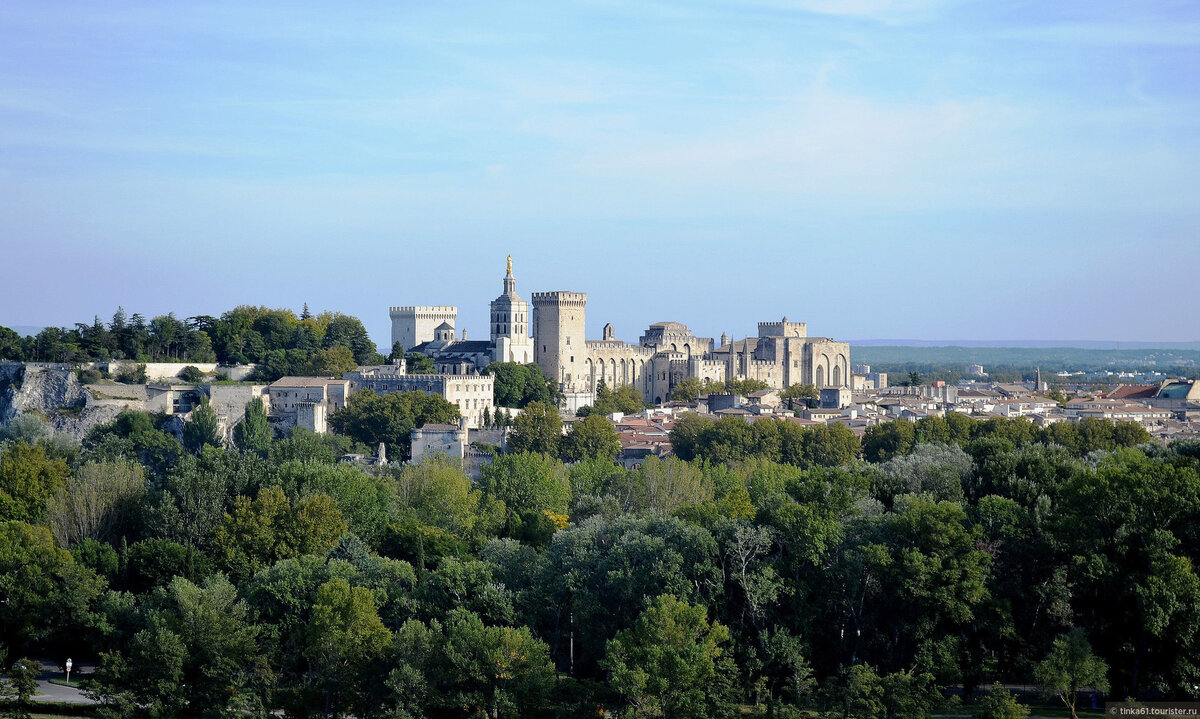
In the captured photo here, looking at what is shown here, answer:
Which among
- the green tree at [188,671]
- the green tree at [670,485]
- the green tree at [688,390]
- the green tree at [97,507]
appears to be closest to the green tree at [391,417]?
the green tree at [670,485]

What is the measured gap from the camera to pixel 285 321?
77.2 m

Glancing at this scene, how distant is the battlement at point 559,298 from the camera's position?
82.2m

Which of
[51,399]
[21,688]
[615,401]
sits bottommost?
[21,688]

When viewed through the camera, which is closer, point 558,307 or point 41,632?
point 41,632

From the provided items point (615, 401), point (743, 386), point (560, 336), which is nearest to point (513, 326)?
point (560, 336)

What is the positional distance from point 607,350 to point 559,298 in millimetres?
5374

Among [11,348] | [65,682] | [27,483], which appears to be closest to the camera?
[65,682]

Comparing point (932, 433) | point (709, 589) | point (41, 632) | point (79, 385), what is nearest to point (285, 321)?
point (79, 385)

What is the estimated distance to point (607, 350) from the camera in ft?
282

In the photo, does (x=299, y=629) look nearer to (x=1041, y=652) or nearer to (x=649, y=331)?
(x=1041, y=652)

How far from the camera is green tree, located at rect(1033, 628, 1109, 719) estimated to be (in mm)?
24250

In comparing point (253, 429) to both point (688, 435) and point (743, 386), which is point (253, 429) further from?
point (743, 386)

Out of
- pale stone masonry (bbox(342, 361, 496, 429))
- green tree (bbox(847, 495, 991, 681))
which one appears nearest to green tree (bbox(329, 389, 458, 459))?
pale stone masonry (bbox(342, 361, 496, 429))

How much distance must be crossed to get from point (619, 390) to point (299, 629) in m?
53.4
